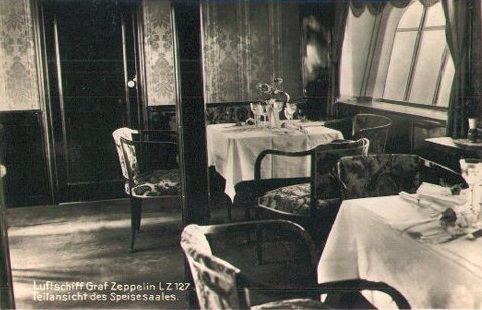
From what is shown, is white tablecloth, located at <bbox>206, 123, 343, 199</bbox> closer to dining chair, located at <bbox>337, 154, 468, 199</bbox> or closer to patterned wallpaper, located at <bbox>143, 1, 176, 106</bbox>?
dining chair, located at <bbox>337, 154, 468, 199</bbox>

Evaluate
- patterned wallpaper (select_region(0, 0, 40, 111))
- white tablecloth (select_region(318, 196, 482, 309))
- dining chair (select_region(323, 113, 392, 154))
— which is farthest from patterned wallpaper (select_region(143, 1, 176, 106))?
white tablecloth (select_region(318, 196, 482, 309))

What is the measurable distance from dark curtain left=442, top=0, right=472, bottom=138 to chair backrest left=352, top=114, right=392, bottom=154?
34 centimetres

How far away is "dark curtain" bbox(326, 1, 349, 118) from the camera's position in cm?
388

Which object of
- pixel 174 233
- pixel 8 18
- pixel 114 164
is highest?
pixel 8 18

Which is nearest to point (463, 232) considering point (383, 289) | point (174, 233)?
point (383, 289)

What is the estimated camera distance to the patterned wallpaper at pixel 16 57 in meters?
3.41

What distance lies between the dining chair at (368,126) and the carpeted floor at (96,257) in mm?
896

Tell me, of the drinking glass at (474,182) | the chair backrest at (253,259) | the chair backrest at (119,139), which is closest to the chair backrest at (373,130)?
the chair backrest at (253,259)

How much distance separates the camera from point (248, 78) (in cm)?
402

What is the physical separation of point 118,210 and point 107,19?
1.29 meters

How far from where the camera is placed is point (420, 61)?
140 inches

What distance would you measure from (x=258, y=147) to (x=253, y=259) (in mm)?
555

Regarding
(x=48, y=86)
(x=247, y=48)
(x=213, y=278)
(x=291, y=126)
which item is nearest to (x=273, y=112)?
(x=291, y=126)

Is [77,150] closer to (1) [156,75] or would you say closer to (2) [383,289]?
(1) [156,75]
